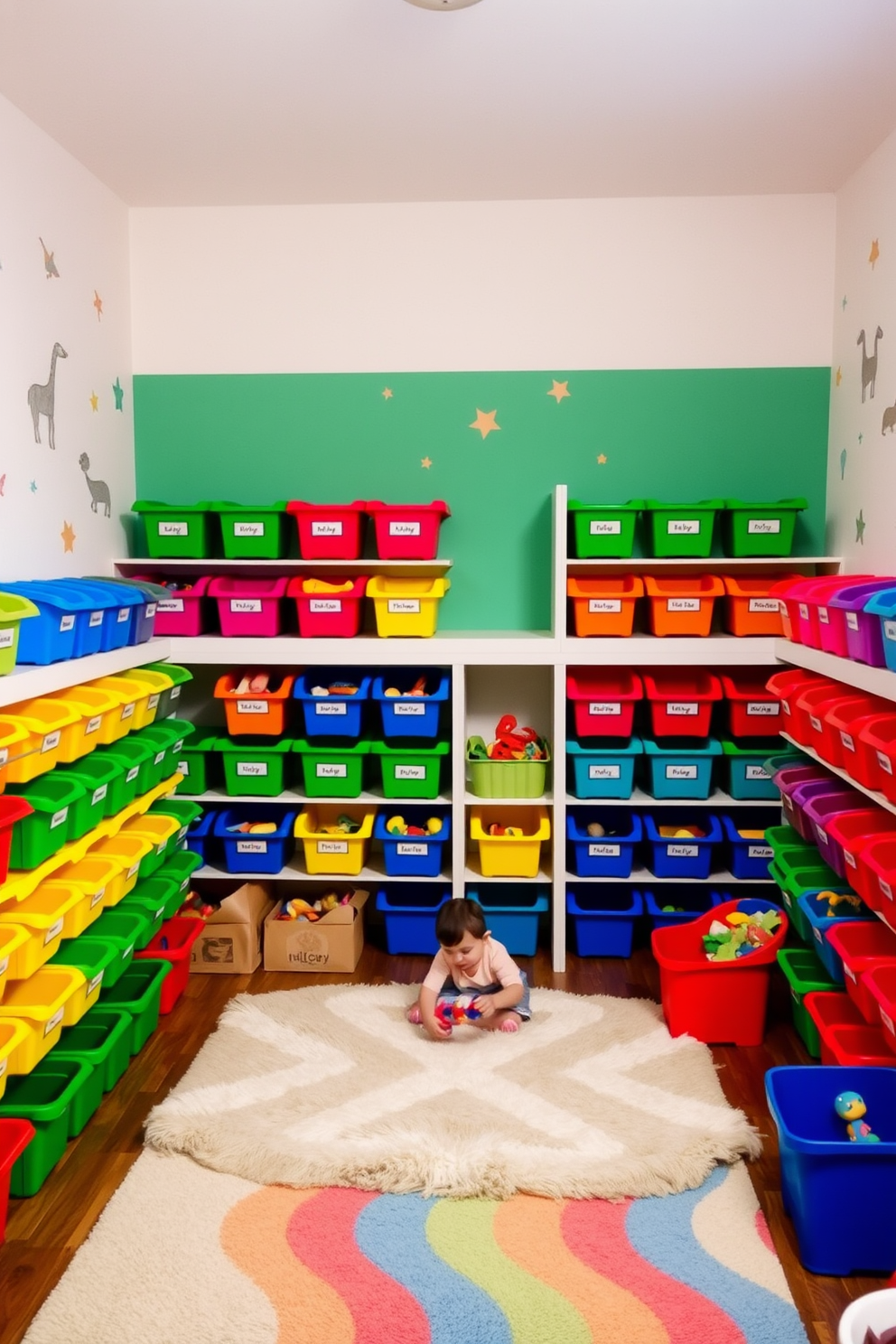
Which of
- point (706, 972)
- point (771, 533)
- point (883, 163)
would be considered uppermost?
point (883, 163)

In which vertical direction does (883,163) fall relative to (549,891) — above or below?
above

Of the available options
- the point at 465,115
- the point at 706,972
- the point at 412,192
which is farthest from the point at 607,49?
the point at 706,972

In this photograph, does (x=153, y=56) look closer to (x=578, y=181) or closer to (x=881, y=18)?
(x=578, y=181)

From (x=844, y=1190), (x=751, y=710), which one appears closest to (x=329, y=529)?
(x=751, y=710)

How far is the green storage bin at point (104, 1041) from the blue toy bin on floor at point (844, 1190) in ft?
5.31

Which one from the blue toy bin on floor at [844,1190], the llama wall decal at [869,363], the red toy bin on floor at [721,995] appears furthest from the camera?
the llama wall decal at [869,363]

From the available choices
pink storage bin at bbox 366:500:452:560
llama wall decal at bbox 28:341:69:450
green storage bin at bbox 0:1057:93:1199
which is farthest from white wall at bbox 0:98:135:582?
green storage bin at bbox 0:1057:93:1199

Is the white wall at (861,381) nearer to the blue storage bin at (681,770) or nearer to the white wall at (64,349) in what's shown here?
the blue storage bin at (681,770)

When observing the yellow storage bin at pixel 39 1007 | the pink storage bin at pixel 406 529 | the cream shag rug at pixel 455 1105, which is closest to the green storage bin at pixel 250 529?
the pink storage bin at pixel 406 529

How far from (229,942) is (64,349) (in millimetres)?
2049

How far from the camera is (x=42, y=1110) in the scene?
229cm

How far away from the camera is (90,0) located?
244 cm

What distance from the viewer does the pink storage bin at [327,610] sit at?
11.9 feet

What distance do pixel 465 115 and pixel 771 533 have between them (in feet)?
5.50
